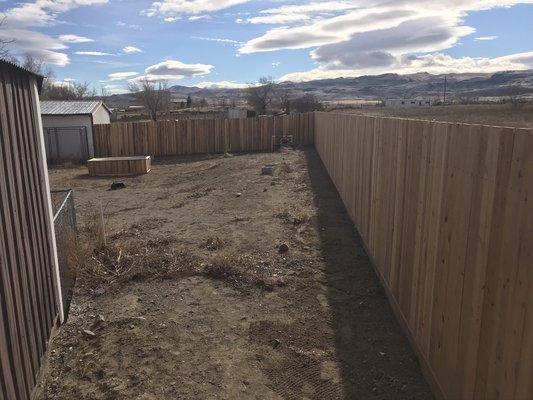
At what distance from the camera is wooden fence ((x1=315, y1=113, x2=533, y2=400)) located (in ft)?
7.95

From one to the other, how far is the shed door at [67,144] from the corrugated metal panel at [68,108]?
2.77 ft

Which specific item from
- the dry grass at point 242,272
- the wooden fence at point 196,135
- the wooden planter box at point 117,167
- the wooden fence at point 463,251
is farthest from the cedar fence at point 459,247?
the wooden fence at point 196,135

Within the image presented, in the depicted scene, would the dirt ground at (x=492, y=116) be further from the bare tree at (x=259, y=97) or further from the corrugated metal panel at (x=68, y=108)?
the bare tree at (x=259, y=97)

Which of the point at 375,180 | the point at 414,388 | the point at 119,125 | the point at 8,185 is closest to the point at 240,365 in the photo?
the point at 414,388

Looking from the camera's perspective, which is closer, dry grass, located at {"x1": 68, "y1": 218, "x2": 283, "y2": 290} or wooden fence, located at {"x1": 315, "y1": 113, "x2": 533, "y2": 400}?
wooden fence, located at {"x1": 315, "y1": 113, "x2": 533, "y2": 400}

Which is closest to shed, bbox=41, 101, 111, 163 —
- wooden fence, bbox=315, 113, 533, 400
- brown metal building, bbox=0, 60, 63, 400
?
brown metal building, bbox=0, 60, 63, 400

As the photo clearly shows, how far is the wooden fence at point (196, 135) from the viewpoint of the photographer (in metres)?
26.1

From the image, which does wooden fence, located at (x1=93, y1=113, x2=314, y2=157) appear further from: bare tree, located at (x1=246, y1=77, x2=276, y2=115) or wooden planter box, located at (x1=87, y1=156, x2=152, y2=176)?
bare tree, located at (x1=246, y1=77, x2=276, y2=115)

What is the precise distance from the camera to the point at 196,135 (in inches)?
1076

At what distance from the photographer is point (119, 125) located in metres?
26.0

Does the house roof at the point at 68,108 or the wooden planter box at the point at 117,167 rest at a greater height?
the house roof at the point at 68,108

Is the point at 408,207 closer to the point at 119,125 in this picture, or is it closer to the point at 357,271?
the point at 357,271

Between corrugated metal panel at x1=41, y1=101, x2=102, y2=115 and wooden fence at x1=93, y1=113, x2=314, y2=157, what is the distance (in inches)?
47.2

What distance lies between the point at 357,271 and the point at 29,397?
435 centimetres
